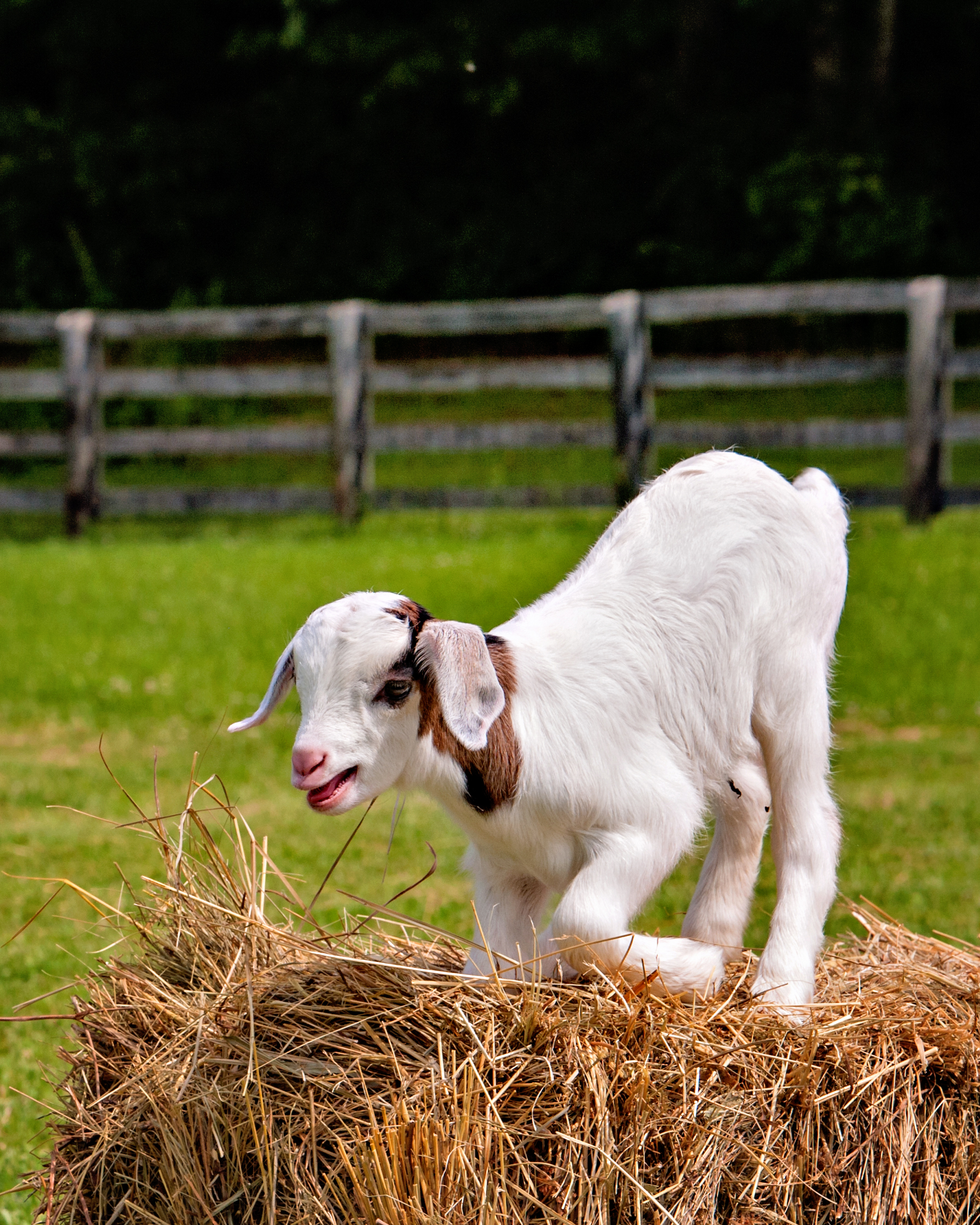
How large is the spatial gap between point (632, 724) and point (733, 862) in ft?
1.44

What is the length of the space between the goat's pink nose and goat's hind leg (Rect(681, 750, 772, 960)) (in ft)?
2.89

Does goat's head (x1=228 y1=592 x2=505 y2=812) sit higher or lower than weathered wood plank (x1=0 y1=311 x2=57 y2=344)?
lower

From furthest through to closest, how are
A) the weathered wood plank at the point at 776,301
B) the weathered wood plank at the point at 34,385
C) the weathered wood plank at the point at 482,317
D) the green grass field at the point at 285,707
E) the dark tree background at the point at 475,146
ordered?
the dark tree background at the point at 475,146
the weathered wood plank at the point at 34,385
the weathered wood plank at the point at 482,317
the weathered wood plank at the point at 776,301
the green grass field at the point at 285,707

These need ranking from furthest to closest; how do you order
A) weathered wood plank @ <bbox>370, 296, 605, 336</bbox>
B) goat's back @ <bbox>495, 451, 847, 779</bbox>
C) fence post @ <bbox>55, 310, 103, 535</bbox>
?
fence post @ <bbox>55, 310, 103, 535</bbox> → weathered wood plank @ <bbox>370, 296, 605, 336</bbox> → goat's back @ <bbox>495, 451, 847, 779</bbox>

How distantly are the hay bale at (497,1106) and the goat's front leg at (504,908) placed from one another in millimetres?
160

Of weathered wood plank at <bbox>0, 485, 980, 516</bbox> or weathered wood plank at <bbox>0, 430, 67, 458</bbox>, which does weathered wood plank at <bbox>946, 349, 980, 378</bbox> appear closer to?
weathered wood plank at <bbox>0, 485, 980, 516</bbox>

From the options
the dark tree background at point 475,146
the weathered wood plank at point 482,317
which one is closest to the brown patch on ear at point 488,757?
the weathered wood plank at point 482,317

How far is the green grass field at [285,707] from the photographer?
18.7 ft

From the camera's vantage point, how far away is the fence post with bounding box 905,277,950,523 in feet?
36.4

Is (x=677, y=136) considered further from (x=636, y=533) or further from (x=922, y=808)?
(x=636, y=533)

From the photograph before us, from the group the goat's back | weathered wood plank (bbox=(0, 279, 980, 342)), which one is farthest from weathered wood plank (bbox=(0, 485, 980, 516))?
the goat's back

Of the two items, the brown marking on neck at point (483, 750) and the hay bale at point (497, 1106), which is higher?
the brown marking on neck at point (483, 750)

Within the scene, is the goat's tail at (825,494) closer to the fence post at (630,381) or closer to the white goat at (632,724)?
the white goat at (632,724)

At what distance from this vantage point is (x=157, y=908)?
9.78 ft
